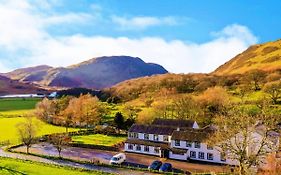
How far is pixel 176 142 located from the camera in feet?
210

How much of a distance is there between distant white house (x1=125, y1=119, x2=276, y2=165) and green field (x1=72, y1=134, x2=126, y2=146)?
557 centimetres

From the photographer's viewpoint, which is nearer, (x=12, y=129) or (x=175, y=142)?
(x=175, y=142)

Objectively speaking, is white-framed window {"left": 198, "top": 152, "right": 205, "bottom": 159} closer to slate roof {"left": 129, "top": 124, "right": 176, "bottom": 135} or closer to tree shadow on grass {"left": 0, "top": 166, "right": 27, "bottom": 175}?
slate roof {"left": 129, "top": 124, "right": 176, "bottom": 135}

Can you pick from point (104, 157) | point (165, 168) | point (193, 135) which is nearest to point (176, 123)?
point (193, 135)

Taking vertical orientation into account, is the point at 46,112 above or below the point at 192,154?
above

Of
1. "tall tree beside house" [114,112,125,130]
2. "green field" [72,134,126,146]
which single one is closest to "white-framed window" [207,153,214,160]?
"green field" [72,134,126,146]

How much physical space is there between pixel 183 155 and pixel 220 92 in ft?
126

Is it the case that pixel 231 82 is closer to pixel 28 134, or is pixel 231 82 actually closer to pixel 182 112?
pixel 182 112

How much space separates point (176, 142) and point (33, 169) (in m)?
25.6

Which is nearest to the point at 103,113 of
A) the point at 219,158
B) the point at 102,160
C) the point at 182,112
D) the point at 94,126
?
the point at 94,126

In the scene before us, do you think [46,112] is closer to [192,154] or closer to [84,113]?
[84,113]

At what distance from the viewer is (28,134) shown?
65812 millimetres

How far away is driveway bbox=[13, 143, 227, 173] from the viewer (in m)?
56.0

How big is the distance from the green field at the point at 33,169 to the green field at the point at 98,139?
2061cm
